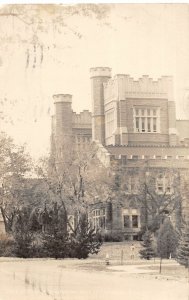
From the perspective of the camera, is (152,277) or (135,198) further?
(135,198)

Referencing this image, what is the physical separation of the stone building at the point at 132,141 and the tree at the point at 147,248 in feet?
1.11

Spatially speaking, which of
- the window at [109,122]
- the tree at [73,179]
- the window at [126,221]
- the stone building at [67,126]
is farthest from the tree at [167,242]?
the stone building at [67,126]

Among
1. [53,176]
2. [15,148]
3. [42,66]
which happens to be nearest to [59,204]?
[53,176]

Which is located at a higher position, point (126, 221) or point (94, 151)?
point (94, 151)

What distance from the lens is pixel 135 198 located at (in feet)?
63.5

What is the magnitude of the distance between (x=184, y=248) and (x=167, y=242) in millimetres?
853

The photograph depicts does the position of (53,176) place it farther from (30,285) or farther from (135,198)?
(30,285)

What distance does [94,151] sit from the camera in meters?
19.5

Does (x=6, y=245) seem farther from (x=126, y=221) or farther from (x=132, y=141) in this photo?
(x=132, y=141)

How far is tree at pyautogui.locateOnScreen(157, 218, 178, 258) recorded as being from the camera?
1772 centimetres

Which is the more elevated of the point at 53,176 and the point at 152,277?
the point at 53,176

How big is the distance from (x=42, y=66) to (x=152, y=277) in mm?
4599

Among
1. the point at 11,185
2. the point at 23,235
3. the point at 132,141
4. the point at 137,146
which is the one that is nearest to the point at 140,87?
the point at 132,141

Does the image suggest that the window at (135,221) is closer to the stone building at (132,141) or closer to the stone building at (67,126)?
the stone building at (132,141)
